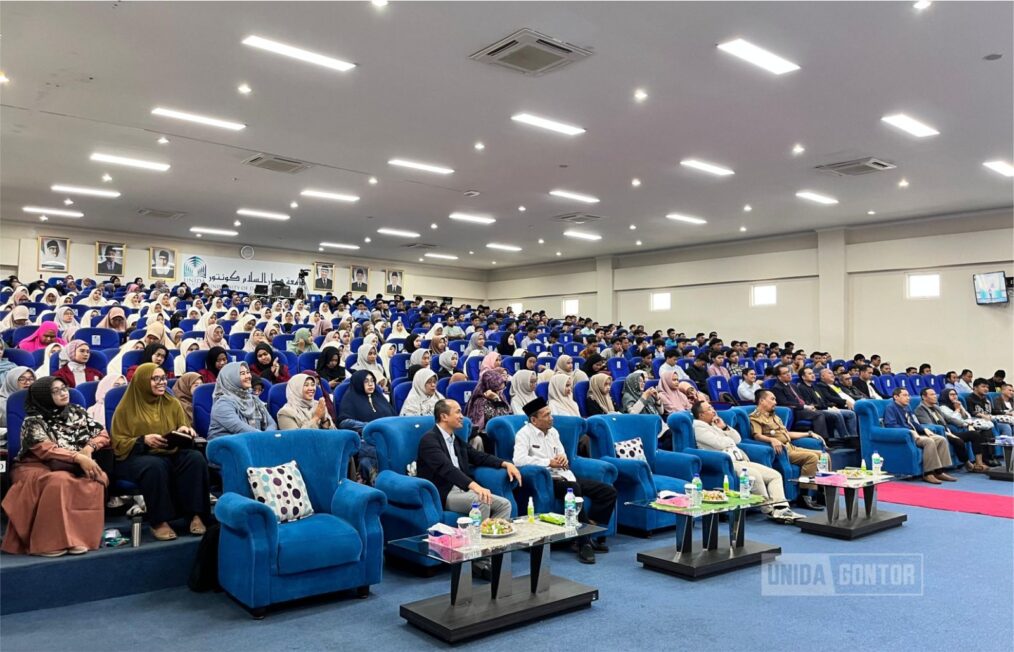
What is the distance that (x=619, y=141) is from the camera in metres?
9.52

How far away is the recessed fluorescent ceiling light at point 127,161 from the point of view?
10.5 metres

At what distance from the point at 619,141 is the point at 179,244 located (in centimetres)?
1381

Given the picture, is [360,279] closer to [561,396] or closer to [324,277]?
[324,277]

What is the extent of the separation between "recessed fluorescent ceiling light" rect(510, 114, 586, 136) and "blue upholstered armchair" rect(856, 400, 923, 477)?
4.83 m

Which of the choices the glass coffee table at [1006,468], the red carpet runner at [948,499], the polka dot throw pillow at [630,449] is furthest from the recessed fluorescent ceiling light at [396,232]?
the glass coffee table at [1006,468]

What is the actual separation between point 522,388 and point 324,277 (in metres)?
16.1

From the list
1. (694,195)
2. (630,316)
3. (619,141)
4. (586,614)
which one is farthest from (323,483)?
(630,316)

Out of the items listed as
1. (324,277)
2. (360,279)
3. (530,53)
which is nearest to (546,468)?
(530,53)

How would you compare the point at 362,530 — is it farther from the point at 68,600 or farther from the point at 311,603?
the point at 68,600

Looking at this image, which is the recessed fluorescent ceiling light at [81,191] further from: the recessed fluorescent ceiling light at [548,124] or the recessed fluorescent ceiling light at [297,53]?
the recessed fluorescent ceiling light at [548,124]

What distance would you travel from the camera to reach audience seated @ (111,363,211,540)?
4.04 meters

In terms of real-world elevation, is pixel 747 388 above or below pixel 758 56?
below

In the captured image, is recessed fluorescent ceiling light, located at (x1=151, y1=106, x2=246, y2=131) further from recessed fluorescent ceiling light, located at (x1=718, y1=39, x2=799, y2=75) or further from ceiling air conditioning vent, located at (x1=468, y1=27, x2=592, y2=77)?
recessed fluorescent ceiling light, located at (x1=718, y1=39, x2=799, y2=75)

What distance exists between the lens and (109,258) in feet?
57.9
